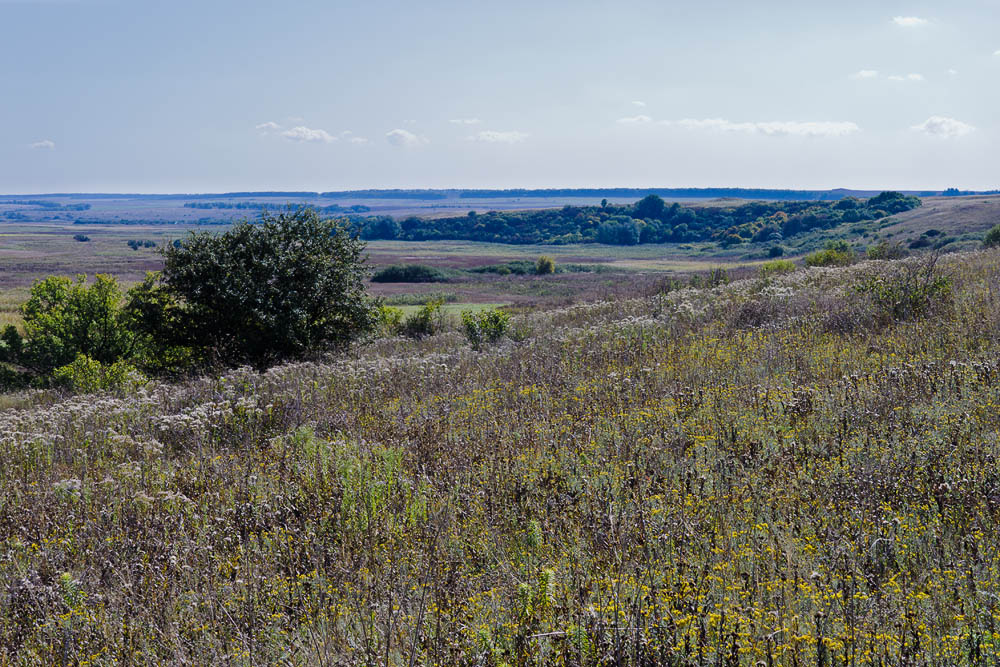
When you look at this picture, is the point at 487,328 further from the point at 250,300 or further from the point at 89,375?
the point at 89,375

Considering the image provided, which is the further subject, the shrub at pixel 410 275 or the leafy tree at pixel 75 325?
the shrub at pixel 410 275

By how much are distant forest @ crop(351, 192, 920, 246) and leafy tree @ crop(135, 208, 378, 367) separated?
10075cm

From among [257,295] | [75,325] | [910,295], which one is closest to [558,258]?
[75,325]

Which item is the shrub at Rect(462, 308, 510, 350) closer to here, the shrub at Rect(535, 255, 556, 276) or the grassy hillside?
the grassy hillside

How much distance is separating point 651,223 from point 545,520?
155 meters

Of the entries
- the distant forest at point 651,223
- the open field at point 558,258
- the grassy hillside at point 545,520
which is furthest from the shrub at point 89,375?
the distant forest at point 651,223

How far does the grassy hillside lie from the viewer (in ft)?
11.3

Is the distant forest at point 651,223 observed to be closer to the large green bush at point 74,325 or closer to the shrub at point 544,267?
the shrub at point 544,267

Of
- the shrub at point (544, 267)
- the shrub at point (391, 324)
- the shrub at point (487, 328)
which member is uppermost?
the shrub at point (544, 267)

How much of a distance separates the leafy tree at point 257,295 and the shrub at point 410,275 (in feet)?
174

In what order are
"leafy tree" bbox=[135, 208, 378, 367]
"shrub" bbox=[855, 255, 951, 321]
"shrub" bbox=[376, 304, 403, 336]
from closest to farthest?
"shrub" bbox=[855, 255, 951, 321] < "leafy tree" bbox=[135, 208, 378, 367] < "shrub" bbox=[376, 304, 403, 336]

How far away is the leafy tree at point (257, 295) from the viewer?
1683 centimetres

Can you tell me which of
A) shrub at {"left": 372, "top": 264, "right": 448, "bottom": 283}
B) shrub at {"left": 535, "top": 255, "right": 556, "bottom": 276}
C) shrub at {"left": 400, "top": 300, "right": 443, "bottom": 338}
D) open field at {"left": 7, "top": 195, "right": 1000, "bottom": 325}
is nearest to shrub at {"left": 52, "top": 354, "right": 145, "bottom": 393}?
open field at {"left": 7, "top": 195, "right": 1000, "bottom": 325}

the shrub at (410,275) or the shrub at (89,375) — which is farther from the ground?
the shrub at (410,275)
